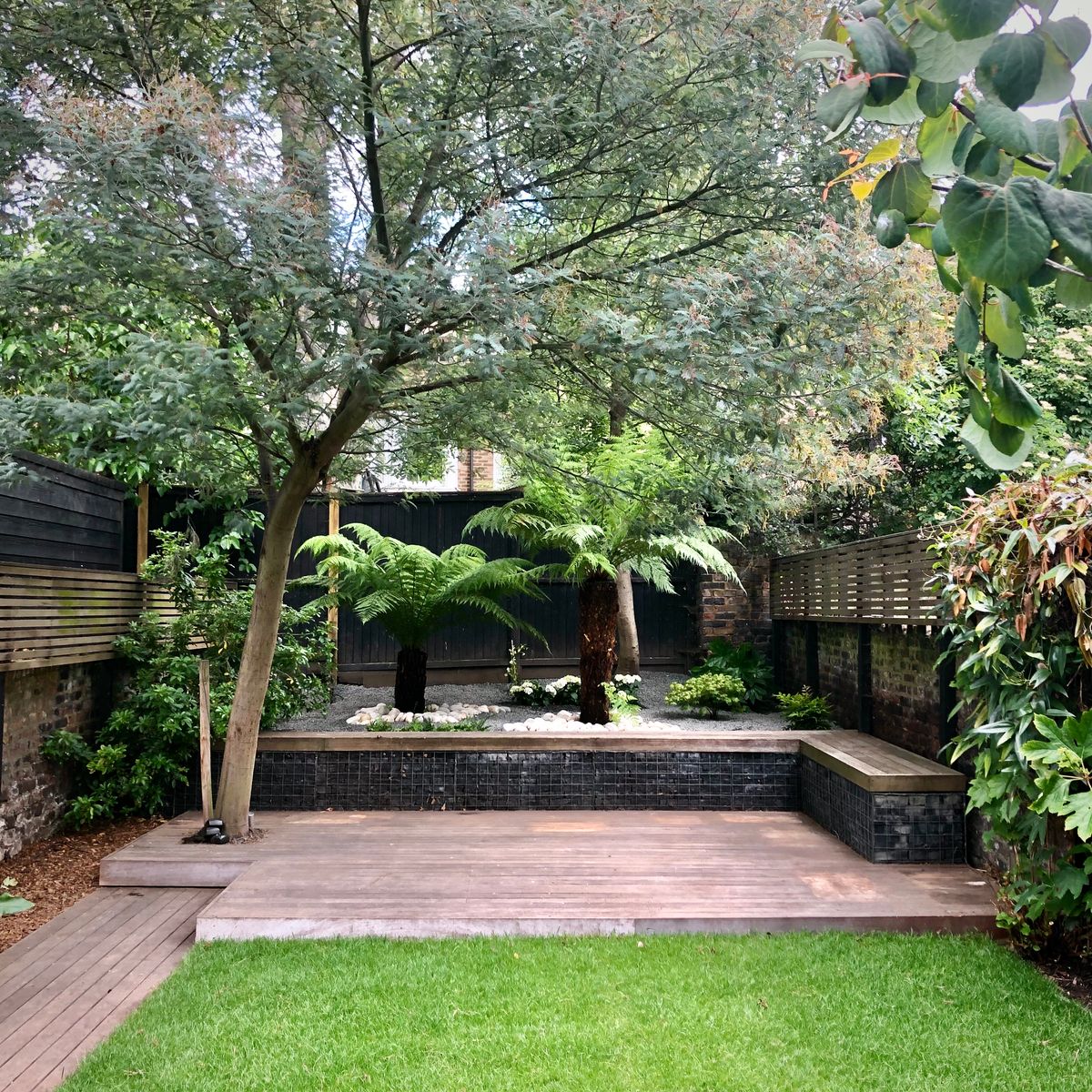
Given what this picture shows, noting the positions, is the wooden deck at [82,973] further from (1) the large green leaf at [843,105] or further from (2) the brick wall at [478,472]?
(2) the brick wall at [478,472]

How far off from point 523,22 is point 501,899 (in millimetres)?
3600

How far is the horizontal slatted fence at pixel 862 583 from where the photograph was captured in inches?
193

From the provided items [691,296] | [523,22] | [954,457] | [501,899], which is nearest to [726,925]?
[501,899]

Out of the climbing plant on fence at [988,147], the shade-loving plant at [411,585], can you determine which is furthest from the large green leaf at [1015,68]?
the shade-loving plant at [411,585]

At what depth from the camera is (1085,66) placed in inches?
35.1

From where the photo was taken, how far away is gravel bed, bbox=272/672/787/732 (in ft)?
20.9

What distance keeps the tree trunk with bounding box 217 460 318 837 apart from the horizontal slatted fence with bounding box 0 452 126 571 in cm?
117

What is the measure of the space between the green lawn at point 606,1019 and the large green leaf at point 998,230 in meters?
2.47

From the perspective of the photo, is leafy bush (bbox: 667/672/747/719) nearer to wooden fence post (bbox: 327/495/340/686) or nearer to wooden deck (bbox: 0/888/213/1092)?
wooden fence post (bbox: 327/495/340/686)

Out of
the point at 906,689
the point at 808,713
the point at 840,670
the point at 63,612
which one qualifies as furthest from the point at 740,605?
the point at 63,612

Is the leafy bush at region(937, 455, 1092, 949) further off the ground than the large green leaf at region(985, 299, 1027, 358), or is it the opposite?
the large green leaf at region(985, 299, 1027, 358)

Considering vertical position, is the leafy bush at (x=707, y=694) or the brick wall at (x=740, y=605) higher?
the brick wall at (x=740, y=605)

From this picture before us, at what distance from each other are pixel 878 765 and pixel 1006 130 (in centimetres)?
449

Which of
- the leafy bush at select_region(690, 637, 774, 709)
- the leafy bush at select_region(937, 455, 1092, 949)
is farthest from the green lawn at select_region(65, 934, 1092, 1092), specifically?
the leafy bush at select_region(690, 637, 774, 709)
